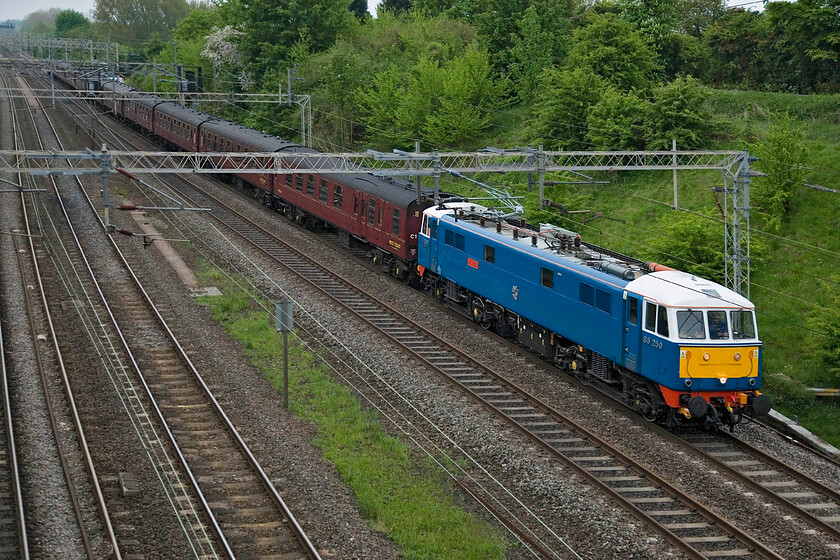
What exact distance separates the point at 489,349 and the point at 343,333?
13.3 feet

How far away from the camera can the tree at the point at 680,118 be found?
137ft

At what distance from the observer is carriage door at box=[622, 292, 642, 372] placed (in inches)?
773

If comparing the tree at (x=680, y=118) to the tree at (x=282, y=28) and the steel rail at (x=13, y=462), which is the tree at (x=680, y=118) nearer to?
the steel rail at (x=13, y=462)

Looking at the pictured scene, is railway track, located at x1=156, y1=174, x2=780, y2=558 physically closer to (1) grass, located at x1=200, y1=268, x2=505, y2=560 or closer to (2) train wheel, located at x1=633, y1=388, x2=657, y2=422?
(2) train wheel, located at x1=633, y1=388, x2=657, y2=422

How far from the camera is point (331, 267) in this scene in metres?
34.1

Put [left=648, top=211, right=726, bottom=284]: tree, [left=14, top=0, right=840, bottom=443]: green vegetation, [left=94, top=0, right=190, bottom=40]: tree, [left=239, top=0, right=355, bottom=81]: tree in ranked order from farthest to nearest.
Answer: [left=94, top=0, right=190, bottom=40]: tree < [left=239, top=0, right=355, bottom=81]: tree < [left=14, top=0, right=840, bottom=443]: green vegetation < [left=648, top=211, right=726, bottom=284]: tree

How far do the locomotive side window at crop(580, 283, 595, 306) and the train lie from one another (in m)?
0.02

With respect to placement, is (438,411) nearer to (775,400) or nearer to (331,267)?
(775,400)

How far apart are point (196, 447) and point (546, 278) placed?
947 cm

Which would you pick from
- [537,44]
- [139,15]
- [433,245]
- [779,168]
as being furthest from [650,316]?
[139,15]

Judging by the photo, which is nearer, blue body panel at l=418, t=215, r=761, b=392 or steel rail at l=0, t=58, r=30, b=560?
steel rail at l=0, t=58, r=30, b=560

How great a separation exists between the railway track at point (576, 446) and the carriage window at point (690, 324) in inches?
108

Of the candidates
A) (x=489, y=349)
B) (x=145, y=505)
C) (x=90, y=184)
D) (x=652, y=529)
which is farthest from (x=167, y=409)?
(x=90, y=184)

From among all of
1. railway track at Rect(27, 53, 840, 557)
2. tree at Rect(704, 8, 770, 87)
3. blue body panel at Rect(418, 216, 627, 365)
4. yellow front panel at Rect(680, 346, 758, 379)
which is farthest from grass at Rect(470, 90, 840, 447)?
blue body panel at Rect(418, 216, 627, 365)
